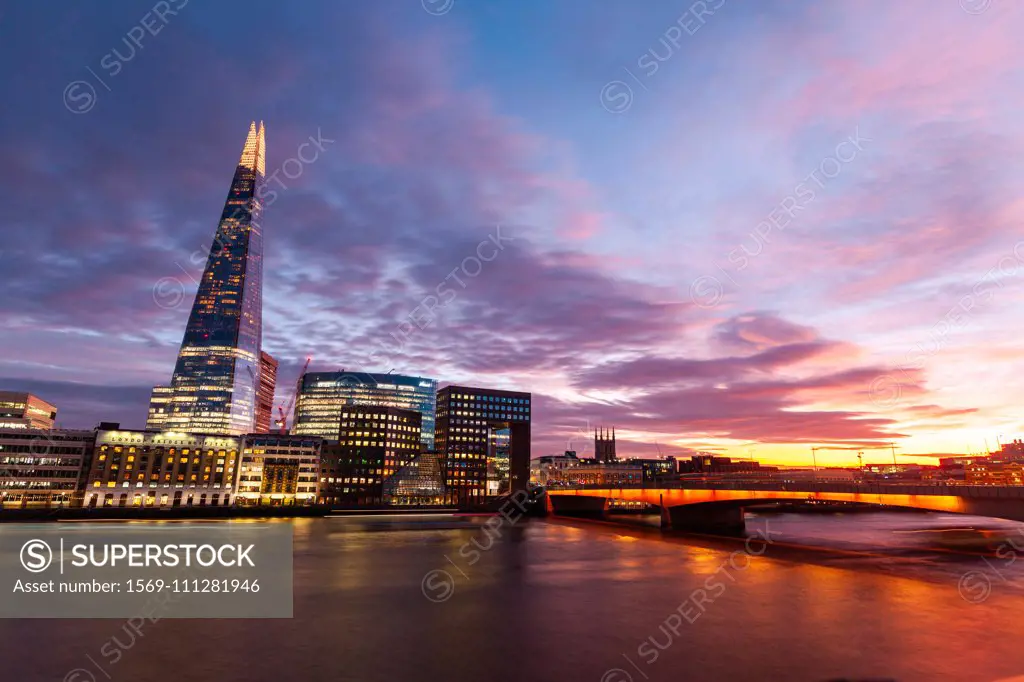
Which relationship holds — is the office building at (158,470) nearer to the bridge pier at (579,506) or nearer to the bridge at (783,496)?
the bridge pier at (579,506)

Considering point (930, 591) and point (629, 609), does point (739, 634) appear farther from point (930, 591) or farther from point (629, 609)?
point (930, 591)

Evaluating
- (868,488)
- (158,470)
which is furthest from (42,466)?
(868,488)

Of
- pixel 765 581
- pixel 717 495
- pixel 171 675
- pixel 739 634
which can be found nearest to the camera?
pixel 171 675

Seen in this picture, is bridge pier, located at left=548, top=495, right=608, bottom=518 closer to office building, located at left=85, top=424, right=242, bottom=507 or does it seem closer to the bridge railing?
the bridge railing

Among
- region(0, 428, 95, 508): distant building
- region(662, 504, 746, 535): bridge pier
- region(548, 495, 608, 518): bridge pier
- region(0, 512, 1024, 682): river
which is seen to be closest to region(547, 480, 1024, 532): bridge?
region(662, 504, 746, 535): bridge pier

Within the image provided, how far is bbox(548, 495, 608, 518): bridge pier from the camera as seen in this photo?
16725 centimetres

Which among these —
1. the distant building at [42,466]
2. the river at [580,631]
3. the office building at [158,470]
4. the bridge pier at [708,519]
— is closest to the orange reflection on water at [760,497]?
the river at [580,631]

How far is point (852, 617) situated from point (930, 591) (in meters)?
16.7

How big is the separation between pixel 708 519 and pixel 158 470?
169 meters

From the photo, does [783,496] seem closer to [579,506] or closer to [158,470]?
[579,506]

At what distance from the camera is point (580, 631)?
2991 cm

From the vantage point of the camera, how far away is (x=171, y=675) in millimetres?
22078

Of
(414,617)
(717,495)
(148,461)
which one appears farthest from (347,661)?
(148,461)

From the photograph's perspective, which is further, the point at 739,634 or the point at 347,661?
the point at 739,634
